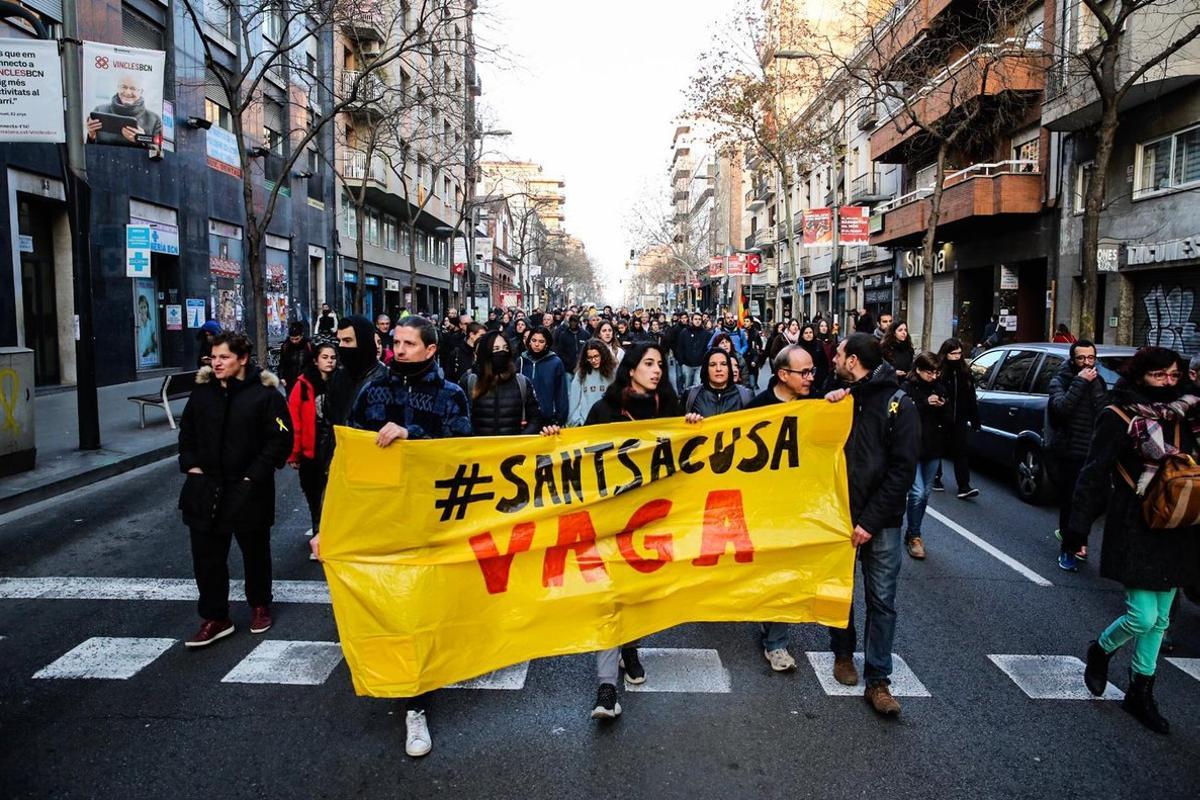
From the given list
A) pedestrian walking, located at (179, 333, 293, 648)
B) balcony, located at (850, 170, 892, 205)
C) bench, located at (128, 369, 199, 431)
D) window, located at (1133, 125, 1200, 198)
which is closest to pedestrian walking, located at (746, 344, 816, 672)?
pedestrian walking, located at (179, 333, 293, 648)

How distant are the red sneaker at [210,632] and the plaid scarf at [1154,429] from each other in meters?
4.90

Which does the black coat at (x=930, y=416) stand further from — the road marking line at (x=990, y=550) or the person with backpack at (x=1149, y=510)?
the person with backpack at (x=1149, y=510)

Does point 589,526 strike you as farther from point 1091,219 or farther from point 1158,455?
point 1091,219

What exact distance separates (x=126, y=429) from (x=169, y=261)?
10.6 metres

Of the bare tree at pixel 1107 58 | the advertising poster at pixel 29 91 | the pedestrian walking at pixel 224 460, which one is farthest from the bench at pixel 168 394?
the bare tree at pixel 1107 58

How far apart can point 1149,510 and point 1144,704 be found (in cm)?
91

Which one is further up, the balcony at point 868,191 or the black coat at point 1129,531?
the balcony at point 868,191

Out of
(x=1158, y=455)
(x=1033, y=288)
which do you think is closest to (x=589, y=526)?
(x=1158, y=455)

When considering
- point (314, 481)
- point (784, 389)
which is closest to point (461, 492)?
point (784, 389)

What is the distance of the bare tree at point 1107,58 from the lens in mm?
12555

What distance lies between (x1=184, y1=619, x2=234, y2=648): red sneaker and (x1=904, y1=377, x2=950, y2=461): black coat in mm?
5364

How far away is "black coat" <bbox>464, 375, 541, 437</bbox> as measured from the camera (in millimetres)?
6160

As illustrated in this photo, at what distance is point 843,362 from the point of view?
14.3ft

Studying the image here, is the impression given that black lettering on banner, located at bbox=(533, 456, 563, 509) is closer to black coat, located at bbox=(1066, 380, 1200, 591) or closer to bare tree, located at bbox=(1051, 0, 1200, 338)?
black coat, located at bbox=(1066, 380, 1200, 591)
